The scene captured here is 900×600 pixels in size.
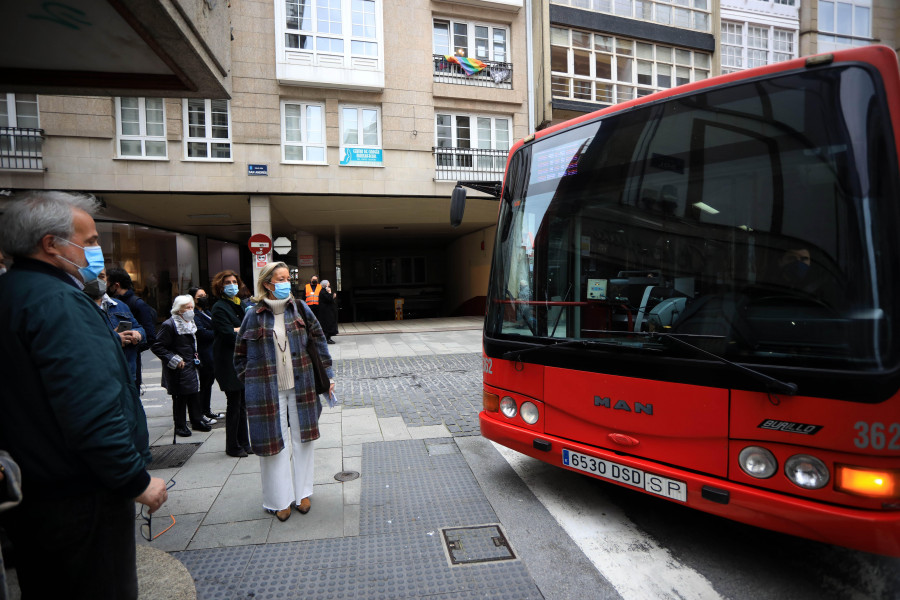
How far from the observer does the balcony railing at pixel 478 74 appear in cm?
1689

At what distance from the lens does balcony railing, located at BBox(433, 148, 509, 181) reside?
16.8 m

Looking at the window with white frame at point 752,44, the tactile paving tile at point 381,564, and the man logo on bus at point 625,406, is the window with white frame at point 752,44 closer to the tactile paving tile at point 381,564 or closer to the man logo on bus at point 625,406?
the man logo on bus at point 625,406

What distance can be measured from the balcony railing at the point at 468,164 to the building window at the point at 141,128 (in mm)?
8272

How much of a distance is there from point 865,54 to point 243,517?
4617 mm

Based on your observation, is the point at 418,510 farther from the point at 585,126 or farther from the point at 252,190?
the point at 252,190

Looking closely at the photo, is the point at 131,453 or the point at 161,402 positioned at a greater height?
the point at 131,453

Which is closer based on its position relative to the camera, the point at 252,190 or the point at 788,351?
the point at 788,351

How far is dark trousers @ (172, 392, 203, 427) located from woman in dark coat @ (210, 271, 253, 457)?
0.98m

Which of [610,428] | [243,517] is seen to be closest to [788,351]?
[610,428]

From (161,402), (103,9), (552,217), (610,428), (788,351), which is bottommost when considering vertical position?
(161,402)

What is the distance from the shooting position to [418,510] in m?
Result: 3.63

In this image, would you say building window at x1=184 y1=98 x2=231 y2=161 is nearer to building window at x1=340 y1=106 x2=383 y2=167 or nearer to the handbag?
building window at x1=340 y1=106 x2=383 y2=167

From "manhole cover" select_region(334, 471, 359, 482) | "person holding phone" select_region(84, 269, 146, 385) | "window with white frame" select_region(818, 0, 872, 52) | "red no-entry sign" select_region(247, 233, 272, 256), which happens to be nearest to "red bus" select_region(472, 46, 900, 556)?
"manhole cover" select_region(334, 471, 359, 482)

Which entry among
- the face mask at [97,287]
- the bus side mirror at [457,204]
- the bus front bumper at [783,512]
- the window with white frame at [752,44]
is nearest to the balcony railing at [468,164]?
the window with white frame at [752,44]
